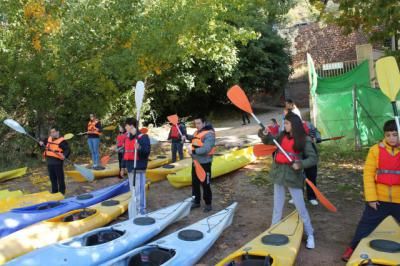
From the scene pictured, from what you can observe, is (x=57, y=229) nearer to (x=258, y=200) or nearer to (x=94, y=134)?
(x=258, y=200)

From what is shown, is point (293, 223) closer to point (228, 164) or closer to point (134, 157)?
point (134, 157)

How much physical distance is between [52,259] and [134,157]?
6.69 ft

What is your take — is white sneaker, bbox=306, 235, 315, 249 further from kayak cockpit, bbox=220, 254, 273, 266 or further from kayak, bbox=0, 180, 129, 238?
kayak, bbox=0, 180, 129, 238

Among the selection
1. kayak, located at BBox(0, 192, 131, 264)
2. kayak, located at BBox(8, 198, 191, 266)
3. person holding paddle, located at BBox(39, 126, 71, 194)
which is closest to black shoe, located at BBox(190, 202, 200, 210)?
kayak, located at BBox(8, 198, 191, 266)

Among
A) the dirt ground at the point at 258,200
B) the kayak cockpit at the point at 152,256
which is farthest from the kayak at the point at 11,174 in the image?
the kayak cockpit at the point at 152,256

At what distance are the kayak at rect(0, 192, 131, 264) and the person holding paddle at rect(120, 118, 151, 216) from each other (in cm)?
48

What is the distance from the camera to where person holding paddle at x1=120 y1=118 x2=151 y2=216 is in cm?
574

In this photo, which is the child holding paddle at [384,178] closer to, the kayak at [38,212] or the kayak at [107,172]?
the kayak at [38,212]

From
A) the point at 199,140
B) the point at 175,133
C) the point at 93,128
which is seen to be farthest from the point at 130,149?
the point at 93,128

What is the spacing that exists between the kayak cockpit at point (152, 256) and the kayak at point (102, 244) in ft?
1.24

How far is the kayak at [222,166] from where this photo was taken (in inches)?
304

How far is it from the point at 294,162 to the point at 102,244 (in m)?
2.43

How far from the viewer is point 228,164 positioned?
28.5 ft

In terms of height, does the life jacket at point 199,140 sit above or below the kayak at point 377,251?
above
